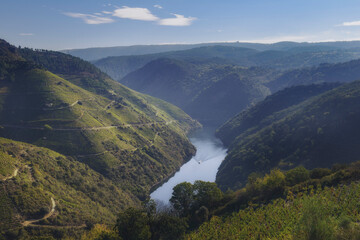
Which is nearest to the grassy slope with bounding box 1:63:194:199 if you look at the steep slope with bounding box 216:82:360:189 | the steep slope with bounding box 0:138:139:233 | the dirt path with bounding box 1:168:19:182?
the steep slope with bounding box 0:138:139:233

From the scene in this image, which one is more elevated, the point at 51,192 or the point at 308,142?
the point at 308,142

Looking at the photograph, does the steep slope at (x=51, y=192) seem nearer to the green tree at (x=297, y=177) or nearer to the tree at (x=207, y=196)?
the tree at (x=207, y=196)

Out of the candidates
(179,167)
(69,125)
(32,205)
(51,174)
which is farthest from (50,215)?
(179,167)

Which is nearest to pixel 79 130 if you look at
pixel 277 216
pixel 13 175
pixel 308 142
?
pixel 13 175

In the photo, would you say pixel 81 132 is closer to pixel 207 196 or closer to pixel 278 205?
pixel 207 196

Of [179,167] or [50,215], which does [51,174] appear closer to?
[50,215]
